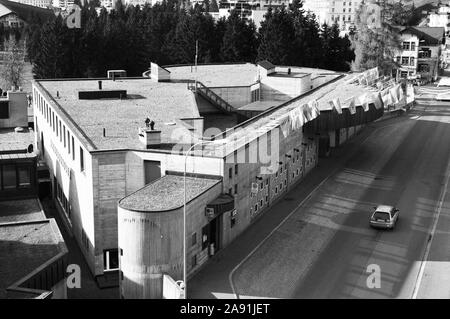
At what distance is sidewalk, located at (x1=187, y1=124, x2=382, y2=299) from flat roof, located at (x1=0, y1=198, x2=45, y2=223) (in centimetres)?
1403

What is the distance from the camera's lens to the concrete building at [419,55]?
13400 cm

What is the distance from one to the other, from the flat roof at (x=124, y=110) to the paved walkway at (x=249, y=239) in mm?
8702

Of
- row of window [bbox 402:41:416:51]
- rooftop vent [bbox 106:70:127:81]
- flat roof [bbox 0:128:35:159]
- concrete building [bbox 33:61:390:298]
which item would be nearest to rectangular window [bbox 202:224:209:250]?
concrete building [bbox 33:61:390:298]

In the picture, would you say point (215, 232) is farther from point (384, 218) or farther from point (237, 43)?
point (237, 43)

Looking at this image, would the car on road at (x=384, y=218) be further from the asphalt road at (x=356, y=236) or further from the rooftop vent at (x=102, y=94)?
the rooftop vent at (x=102, y=94)

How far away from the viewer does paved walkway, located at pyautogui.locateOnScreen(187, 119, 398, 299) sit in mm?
40750

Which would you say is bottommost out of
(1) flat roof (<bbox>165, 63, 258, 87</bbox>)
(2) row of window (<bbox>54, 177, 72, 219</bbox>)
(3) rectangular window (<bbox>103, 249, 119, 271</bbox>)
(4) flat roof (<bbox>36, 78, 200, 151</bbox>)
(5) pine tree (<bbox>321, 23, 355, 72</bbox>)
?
(3) rectangular window (<bbox>103, 249, 119, 271</bbox>)

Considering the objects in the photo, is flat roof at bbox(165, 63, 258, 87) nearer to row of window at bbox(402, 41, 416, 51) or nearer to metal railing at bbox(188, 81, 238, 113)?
metal railing at bbox(188, 81, 238, 113)

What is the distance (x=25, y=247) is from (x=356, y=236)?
2234 cm

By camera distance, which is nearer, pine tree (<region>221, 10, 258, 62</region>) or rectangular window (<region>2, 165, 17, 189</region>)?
rectangular window (<region>2, 165, 17, 189</region>)

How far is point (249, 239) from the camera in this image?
48625 mm

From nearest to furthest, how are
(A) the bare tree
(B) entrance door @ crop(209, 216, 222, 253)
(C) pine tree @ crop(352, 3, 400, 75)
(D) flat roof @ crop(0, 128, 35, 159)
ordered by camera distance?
(B) entrance door @ crop(209, 216, 222, 253) < (D) flat roof @ crop(0, 128, 35, 159) < (C) pine tree @ crop(352, 3, 400, 75) < (A) the bare tree
